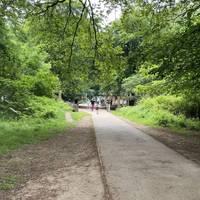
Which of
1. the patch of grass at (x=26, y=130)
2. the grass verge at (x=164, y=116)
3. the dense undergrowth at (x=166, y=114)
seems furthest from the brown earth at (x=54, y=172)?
the dense undergrowth at (x=166, y=114)

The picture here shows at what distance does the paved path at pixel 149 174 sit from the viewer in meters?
7.09

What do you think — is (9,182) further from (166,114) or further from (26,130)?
(166,114)

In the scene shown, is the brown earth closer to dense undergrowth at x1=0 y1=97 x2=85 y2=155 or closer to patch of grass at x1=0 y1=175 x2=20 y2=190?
patch of grass at x1=0 y1=175 x2=20 y2=190

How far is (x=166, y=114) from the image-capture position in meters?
27.4

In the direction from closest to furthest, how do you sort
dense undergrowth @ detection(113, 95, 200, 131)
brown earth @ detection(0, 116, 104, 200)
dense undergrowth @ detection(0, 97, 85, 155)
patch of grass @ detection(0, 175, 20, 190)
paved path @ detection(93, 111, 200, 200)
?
paved path @ detection(93, 111, 200, 200) → brown earth @ detection(0, 116, 104, 200) → patch of grass @ detection(0, 175, 20, 190) → dense undergrowth @ detection(0, 97, 85, 155) → dense undergrowth @ detection(113, 95, 200, 131)

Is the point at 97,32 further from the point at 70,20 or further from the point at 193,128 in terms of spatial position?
the point at 193,128

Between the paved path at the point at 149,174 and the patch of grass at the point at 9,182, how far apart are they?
212cm

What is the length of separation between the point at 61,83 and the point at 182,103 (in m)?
9.06

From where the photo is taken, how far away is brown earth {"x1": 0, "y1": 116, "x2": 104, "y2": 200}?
7.60 meters

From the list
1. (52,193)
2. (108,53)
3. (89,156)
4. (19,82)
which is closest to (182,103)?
(108,53)

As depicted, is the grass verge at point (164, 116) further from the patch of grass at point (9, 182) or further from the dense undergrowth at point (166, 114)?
the patch of grass at point (9, 182)

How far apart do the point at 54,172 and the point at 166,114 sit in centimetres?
1876

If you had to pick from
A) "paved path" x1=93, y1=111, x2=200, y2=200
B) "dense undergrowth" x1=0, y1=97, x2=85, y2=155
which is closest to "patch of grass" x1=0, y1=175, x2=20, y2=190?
"paved path" x1=93, y1=111, x2=200, y2=200

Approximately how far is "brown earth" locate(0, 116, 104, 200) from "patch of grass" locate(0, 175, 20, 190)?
9 centimetres
